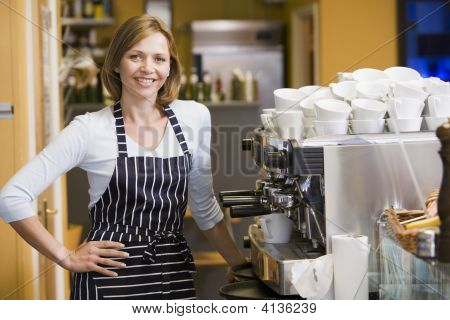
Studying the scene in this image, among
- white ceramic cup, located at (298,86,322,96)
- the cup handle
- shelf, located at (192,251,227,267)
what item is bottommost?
shelf, located at (192,251,227,267)

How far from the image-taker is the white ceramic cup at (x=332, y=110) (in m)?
1.28

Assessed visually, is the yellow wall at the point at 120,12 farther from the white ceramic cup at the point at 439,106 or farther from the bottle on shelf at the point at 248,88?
the white ceramic cup at the point at 439,106

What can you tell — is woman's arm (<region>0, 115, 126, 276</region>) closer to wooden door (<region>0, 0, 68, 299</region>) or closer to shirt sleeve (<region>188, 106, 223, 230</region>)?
shirt sleeve (<region>188, 106, 223, 230</region>)

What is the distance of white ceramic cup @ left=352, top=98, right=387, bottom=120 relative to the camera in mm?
1278

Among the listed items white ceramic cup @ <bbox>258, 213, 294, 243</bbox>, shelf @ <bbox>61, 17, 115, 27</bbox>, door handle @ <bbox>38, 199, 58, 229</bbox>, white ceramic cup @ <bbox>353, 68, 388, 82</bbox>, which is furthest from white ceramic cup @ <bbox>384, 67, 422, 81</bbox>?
shelf @ <bbox>61, 17, 115, 27</bbox>

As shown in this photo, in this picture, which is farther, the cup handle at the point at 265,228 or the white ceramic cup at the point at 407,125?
the cup handle at the point at 265,228

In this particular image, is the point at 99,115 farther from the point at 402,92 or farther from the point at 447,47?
the point at 447,47

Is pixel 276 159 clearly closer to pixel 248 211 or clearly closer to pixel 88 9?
pixel 248 211

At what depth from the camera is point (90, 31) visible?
6.45m

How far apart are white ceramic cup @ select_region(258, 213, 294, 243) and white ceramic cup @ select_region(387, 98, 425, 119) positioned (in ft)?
1.00

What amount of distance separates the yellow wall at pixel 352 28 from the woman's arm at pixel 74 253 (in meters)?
3.73

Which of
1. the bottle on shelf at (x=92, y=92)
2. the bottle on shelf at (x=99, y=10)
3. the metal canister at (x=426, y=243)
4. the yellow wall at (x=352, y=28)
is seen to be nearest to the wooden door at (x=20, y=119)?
the metal canister at (x=426, y=243)
